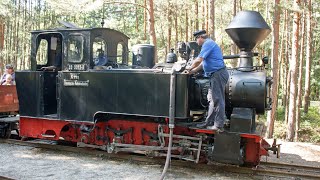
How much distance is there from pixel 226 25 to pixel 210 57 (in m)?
18.0

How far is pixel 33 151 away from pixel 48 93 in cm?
129

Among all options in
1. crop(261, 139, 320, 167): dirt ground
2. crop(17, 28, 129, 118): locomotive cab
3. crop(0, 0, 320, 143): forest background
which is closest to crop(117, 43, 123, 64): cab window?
crop(17, 28, 129, 118): locomotive cab

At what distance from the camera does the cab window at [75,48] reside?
696 centimetres

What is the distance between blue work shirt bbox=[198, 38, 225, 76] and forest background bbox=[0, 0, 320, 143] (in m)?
3.15

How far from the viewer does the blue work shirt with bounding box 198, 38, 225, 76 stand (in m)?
5.62

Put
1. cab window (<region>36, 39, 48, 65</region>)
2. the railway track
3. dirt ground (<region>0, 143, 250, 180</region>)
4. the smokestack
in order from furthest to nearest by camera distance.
A: cab window (<region>36, 39, 48, 65</region>) → the smokestack → the railway track → dirt ground (<region>0, 143, 250, 180</region>)

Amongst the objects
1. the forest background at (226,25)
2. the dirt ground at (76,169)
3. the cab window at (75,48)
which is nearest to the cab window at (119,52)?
the forest background at (226,25)

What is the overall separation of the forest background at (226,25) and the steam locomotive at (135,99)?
1.51m

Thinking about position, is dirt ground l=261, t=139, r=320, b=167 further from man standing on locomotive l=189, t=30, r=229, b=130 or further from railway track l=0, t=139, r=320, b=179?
man standing on locomotive l=189, t=30, r=229, b=130

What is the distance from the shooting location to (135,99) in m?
6.37

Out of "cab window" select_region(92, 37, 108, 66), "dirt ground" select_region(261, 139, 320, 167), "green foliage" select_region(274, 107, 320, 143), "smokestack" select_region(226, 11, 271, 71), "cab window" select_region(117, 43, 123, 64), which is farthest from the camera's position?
"green foliage" select_region(274, 107, 320, 143)

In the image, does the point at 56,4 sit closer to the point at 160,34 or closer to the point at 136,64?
the point at 136,64

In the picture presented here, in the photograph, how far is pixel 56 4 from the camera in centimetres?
1655

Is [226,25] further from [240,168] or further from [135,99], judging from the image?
[240,168]
